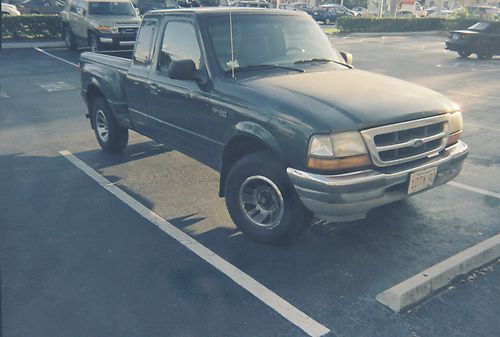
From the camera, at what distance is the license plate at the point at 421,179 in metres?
3.96

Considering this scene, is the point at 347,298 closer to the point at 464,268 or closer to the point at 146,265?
the point at 464,268

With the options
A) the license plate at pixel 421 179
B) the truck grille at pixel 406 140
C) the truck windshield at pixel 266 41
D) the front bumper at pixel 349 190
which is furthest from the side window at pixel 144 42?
the license plate at pixel 421 179

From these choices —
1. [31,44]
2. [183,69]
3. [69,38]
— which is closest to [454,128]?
[183,69]

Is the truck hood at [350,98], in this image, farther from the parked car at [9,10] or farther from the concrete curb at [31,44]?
the parked car at [9,10]

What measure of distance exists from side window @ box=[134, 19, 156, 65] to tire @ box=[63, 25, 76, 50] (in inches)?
575

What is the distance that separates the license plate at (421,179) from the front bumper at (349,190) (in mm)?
44

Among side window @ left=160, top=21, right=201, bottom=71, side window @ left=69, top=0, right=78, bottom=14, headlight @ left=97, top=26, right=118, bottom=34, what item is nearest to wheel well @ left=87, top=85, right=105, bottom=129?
side window @ left=160, top=21, right=201, bottom=71

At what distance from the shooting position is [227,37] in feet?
15.8

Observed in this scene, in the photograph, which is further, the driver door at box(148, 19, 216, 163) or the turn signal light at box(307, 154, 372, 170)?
the driver door at box(148, 19, 216, 163)

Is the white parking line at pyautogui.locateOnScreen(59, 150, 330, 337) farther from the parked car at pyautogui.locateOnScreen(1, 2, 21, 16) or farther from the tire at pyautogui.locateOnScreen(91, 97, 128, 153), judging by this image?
the parked car at pyautogui.locateOnScreen(1, 2, 21, 16)

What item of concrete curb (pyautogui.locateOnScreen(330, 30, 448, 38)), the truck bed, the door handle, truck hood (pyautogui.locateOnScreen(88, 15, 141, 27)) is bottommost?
concrete curb (pyautogui.locateOnScreen(330, 30, 448, 38))

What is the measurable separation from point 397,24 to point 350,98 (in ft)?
108

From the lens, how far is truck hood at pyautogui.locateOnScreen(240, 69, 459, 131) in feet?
12.5

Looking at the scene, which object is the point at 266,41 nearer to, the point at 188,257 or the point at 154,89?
the point at 154,89
